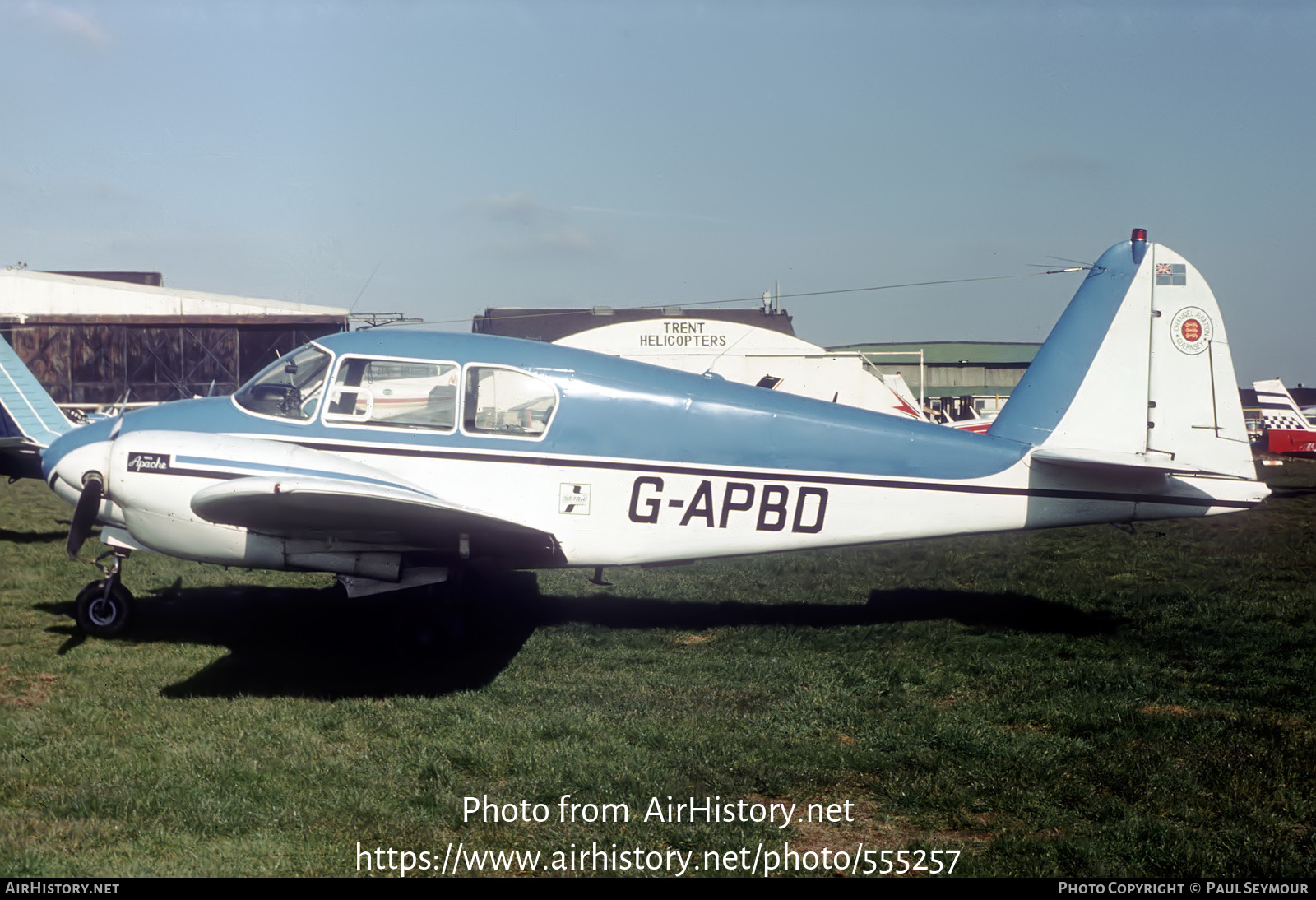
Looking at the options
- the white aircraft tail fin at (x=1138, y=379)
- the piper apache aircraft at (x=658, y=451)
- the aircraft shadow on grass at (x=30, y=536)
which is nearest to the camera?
the piper apache aircraft at (x=658, y=451)

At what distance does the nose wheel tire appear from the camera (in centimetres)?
738

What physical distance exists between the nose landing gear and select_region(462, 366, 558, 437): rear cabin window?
3026 mm

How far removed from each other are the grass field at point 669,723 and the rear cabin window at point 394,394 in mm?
1494

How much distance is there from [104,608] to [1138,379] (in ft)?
27.5

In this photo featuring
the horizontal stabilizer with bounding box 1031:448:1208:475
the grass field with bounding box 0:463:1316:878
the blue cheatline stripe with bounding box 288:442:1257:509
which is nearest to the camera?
the grass field with bounding box 0:463:1316:878

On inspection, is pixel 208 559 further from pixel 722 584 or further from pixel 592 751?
pixel 722 584

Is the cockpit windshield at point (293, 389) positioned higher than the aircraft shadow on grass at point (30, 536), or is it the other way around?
the cockpit windshield at point (293, 389)

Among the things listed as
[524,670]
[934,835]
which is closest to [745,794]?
[934,835]

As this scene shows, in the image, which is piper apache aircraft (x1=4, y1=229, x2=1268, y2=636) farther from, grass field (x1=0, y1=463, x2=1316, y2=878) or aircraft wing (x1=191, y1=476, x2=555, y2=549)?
grass field (x1=0, y1=463, x2=1316, y2=878)

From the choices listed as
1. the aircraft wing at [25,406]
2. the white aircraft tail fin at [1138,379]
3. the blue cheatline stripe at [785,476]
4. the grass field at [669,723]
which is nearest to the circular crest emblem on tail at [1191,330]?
the white aircraft tail fin at [1138,379]

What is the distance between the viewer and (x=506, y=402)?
707 cm

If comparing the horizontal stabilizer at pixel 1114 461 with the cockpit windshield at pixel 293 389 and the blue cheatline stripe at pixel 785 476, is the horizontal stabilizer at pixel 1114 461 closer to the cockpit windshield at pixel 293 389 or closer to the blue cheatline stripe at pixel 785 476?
the blue cheatline stripe at pixel 785 476

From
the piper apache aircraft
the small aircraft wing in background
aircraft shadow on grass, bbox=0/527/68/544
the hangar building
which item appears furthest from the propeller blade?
the small aircraft wing in background

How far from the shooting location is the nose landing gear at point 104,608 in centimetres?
738
